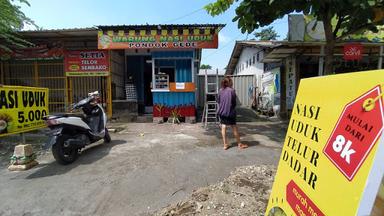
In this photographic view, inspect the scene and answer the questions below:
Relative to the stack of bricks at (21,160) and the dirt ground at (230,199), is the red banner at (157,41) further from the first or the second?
the dirt ground at (230,199)

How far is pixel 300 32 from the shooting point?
966cm

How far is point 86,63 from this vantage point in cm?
1112

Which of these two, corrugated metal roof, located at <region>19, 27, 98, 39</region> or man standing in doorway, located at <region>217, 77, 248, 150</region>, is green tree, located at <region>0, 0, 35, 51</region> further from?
man standing in doorway, located at <region>217, 77, 248, 150</region>

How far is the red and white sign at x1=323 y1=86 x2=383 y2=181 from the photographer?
1.21 m

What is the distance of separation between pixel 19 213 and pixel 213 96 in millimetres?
7600

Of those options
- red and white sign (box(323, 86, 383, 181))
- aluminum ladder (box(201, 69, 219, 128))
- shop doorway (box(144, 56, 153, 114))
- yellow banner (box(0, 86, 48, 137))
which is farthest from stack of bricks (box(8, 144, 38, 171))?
shop doorway (box(144, 56, 153, 114))

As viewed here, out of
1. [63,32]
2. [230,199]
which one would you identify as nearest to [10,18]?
[63,32]

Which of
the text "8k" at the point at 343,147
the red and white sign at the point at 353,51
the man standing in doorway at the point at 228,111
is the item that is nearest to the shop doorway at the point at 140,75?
the man standing in doorway at the point at 228,111

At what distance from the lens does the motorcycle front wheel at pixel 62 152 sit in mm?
5535

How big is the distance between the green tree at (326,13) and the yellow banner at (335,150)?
6.52ft

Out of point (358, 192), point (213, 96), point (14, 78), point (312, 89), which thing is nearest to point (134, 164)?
point (312, 89)

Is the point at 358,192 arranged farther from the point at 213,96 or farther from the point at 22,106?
the point at 213,96

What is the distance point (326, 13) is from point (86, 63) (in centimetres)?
940

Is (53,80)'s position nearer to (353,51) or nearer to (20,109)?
(20,109)
